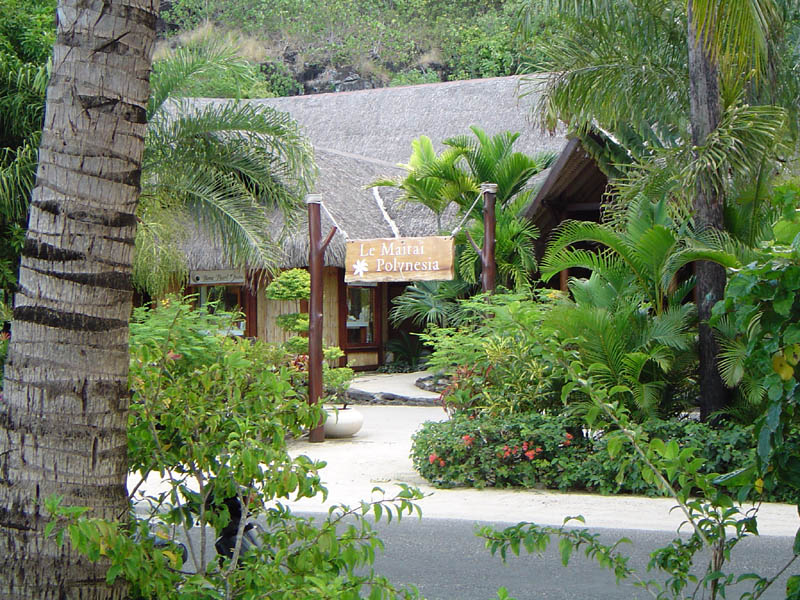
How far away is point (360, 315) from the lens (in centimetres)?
1978

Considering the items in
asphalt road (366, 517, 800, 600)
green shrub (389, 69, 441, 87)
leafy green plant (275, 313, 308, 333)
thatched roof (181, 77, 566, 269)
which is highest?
green shrub (389, 69, 441, 87)

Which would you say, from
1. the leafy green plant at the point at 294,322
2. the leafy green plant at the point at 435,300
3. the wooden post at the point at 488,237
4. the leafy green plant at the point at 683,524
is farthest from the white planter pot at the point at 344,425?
the leafy green plant at the point at 683,524

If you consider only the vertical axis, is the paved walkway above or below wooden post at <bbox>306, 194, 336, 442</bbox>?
below

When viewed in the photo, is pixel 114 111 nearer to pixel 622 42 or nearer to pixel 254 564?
pixel 254 564

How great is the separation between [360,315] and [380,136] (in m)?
6.94

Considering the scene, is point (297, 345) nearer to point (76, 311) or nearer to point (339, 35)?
point (76, 311)

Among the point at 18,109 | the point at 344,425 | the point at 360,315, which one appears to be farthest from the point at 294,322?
the point at 360,315

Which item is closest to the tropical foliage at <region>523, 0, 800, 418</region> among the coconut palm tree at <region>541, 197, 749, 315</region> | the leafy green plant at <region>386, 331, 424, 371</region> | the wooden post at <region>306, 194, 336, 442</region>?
the coconut palm tree at <region>541, 197, 749, 315</region>

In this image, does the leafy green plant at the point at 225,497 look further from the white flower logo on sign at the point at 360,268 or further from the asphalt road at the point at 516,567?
the white flower logo on sign at the point at 360,268

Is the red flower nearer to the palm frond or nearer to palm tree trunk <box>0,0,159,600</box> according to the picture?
palm tree trunk <box>0,0,159,600</box>

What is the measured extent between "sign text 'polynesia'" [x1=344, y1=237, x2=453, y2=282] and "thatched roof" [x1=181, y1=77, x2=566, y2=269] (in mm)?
6420

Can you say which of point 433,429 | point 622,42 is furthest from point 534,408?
point 622,42

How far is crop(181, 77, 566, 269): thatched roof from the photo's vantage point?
1828 cm

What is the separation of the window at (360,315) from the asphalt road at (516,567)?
1304cm
